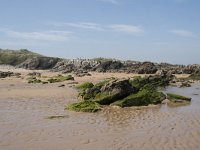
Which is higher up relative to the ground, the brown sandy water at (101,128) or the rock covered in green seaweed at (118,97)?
the rock covered in green seaweed at (118,97)

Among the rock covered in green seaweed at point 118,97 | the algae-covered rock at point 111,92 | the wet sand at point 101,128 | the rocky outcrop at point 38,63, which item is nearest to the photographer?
the wet sand at point 101,128

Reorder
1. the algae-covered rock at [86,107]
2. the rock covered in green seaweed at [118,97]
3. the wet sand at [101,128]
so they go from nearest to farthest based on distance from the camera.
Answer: the wet sand at [101,128], the algae-covered rock at [86,107], the rock covered in green seaweed at [118,97]

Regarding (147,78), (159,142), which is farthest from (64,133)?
(147,78)

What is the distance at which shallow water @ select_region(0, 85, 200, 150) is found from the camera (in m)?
10.9

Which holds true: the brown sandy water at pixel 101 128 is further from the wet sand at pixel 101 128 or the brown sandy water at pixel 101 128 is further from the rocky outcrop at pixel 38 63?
the rocky outcrop at pixel 38 63

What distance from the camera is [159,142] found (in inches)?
435

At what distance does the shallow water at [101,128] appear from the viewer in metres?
10.9

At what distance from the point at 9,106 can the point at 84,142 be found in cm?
912

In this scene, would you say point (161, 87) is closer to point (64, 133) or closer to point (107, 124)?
point (107, 124)

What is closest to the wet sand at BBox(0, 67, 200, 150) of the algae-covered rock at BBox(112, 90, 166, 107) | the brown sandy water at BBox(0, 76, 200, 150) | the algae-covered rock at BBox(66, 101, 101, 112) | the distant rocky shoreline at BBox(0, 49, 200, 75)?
the brown sandy water at BBox(0, 76, 200, 150)

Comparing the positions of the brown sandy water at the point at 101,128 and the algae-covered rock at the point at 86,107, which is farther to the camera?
the algae-covered rock at the point at 86,107

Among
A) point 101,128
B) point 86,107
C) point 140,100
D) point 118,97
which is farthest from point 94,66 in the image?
point 101,128

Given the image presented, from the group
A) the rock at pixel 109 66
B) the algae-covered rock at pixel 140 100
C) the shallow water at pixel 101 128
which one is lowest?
the shallow water at pixel 101 128

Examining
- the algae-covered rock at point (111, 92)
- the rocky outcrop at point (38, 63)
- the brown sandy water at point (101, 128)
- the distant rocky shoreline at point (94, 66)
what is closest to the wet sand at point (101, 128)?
the brown sandy water at point (101, 128)
